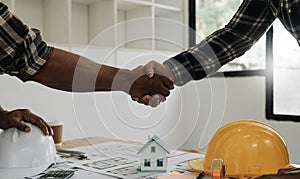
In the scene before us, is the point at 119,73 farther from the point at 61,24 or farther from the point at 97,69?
the point at 61,24

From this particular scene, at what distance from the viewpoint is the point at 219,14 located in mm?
2580

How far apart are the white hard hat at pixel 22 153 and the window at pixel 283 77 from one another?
1.65 metres

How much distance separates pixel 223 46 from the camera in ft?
4.43

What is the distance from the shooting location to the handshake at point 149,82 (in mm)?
1182

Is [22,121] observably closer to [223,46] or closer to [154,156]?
[154,156]

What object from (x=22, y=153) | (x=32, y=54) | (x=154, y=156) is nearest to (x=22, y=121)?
(x=22, y=153)

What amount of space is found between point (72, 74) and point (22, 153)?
22 cm

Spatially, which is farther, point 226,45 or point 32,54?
point 226,45

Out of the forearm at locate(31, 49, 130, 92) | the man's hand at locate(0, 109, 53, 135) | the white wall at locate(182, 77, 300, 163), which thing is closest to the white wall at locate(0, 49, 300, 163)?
the white wall at locate(182, 77, 300, 163)

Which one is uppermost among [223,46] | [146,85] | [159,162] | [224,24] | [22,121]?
[224,24]

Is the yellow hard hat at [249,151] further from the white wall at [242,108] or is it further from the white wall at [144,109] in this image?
the white wall at [242,108]

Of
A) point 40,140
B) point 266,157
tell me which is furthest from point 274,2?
point 40,140

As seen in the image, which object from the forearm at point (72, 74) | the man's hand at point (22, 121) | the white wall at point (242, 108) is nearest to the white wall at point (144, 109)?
the white wall at point (242, 108)

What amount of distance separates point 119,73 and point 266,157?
1.53ft
